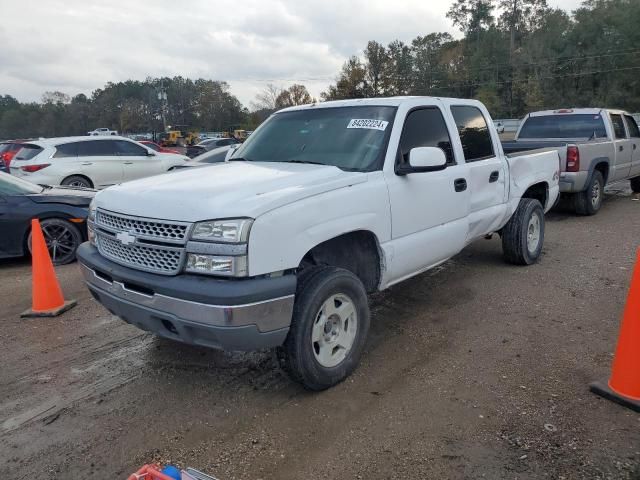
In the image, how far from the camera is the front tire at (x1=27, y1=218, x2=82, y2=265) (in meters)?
6.68

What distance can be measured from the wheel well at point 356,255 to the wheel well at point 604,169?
7.30m

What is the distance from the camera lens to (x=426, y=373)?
3580mm

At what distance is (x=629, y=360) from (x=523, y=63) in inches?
2910

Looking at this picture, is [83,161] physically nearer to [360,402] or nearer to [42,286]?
[42,286]

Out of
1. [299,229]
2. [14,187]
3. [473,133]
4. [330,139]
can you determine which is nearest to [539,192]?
[473,133]

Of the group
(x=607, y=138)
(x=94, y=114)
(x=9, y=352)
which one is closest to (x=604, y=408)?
(x=9, y=352)

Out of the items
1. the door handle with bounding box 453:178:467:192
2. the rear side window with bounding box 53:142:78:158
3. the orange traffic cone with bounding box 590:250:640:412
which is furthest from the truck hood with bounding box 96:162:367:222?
the rear side window with bounding box 53:142:78:158

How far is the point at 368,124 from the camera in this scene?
3.96 metres

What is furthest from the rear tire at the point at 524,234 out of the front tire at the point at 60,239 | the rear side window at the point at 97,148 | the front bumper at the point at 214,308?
the rear side window at the point at 97,148

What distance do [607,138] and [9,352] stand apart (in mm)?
9997

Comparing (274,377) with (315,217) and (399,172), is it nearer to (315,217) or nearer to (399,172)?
(315,217)

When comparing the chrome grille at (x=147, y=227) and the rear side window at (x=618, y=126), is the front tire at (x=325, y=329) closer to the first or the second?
the chrome grille at (x=147, y=227)

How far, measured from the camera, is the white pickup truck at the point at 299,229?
9.16ft

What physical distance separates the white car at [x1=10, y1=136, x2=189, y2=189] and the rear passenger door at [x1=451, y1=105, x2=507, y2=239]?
31.4 feet
